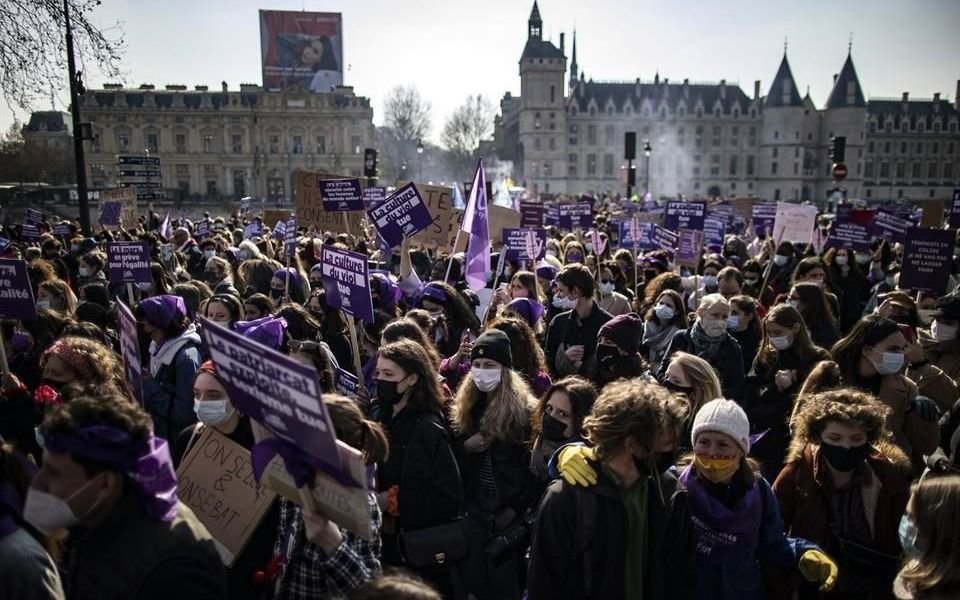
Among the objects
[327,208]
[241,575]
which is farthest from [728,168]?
[241,575]

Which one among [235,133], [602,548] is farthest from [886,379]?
[235,133]

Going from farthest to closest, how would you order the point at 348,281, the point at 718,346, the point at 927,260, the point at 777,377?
the point at 927,260 < the point at 348,281 < the point at 718,346 < the point at 777,377

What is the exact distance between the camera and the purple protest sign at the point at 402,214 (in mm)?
7578

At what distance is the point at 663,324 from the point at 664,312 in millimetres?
161

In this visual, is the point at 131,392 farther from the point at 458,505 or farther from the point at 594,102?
the point at 594,102

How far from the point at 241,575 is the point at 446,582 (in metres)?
1.13

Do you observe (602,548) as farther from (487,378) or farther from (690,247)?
(690,247)

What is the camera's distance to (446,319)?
6.05 m

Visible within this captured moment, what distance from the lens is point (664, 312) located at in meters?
6.16

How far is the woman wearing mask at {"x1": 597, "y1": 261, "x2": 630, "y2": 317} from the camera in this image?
7.40m

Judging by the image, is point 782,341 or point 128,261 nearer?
point 782,341

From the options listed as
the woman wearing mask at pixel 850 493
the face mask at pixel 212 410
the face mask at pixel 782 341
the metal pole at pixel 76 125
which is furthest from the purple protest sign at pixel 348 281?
the metal pole at pixel 76 125

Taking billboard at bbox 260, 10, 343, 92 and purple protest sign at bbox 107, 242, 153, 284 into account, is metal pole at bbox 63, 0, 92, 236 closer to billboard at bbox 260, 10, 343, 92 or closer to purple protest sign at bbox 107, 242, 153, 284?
purple protest sign at bbox 107, 242, 153, 284

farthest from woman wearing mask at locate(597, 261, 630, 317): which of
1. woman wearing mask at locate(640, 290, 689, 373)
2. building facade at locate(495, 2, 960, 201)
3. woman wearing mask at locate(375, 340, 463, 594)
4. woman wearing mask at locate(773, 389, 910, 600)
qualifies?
building facade at locate(495, 2, 960, 201)
